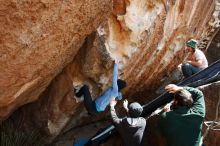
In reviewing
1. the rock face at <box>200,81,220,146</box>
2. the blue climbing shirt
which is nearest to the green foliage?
the blue climbing shirt

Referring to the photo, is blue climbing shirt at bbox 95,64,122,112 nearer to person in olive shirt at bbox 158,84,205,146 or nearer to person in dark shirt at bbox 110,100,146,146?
person in dark shirt at bbox 110,100,146,146

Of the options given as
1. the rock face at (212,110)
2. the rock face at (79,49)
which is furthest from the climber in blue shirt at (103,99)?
the rock face at (212,110)

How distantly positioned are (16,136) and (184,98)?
369cm

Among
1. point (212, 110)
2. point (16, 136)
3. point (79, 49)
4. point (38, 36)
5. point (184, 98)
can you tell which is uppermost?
point (38, 36)

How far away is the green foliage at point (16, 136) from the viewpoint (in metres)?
7.81

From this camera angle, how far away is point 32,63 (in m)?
5.94

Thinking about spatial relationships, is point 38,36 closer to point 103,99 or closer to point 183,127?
point 103,99

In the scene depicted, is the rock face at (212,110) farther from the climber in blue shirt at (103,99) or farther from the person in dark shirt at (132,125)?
the climber in blue shirt at (103,99)

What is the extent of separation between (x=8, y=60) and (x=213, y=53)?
8.24m

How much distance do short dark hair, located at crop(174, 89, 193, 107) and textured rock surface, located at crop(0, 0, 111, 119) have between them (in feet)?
5.23

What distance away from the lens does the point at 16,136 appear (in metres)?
8.03

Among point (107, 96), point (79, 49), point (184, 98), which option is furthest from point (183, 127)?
point (79, 49)

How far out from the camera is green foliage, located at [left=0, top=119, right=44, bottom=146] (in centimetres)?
781

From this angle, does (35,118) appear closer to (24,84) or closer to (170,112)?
(24,84)
